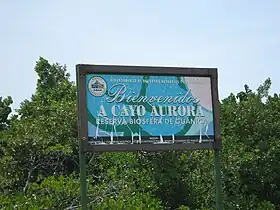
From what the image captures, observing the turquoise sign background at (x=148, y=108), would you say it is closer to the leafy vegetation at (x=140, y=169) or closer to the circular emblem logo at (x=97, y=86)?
the circular emblem logo at (x=97, y=86)

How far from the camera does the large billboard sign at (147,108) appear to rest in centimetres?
722

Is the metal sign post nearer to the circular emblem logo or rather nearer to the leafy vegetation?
the circular emblem logo

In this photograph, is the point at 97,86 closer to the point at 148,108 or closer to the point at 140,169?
the point at 148,108

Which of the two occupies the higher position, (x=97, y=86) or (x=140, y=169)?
(x=97, y=86)

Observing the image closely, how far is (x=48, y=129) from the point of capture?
12.6 meters

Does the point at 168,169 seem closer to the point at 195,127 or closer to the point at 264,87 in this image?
the point at 195,127

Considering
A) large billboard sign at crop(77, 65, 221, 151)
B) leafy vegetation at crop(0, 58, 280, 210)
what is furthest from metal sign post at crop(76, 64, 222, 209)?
leafy vegetation at crop(0, 58, 280, 210)

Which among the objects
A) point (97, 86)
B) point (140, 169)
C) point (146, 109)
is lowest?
point (140, 169)

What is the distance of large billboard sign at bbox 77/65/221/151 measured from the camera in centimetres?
722

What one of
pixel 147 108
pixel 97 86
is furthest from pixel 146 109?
pixel 97 86

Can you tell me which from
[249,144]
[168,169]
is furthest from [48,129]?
[249,144]

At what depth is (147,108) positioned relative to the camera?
7590mm

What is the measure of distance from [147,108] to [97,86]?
767mm

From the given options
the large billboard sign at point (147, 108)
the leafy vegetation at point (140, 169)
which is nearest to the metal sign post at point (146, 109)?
the large billboard sign at point (147, 108)
